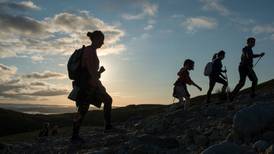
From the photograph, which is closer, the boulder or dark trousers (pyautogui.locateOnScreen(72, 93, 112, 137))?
the boulder

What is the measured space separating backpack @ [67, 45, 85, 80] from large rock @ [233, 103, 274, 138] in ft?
15.3

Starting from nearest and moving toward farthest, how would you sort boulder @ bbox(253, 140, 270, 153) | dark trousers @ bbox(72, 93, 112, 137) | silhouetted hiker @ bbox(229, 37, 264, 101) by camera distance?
1. boulder @ bbox(253, 140, 270, 153)
2. dark trousers @ bbox(72, 93, 112, 137)
3. silhouetted hiker @ bbox(229, 37, 264, 101)

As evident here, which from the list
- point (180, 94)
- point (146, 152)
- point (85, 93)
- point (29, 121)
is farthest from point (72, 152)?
point (29, 121)

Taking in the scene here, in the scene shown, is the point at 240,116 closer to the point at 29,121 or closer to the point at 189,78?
the point at 189,78

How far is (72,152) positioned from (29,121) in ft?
184

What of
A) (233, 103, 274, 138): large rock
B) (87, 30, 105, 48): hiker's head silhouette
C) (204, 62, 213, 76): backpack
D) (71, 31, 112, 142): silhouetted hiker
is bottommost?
(233, 103, 274, 138): large rock

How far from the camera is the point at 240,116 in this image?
9617 mm

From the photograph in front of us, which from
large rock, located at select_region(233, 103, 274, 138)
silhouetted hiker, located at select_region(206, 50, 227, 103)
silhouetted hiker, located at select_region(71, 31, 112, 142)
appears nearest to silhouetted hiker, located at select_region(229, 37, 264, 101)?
silhouetted hiker, located at select_region(206, 50, 227, 103)

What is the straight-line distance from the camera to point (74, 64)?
40.4 feet

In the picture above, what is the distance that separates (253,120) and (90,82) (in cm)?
474

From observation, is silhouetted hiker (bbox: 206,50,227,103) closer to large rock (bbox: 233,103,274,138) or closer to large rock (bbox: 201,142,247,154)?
large rock (bbox: 233,103,274,138)

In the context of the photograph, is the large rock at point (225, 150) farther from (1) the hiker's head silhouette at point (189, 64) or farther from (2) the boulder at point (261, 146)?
(1) the hiker's head silhouette at point (189, 64)

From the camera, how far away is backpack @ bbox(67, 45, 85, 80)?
12.3 m

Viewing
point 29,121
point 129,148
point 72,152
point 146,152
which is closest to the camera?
point 146,152
